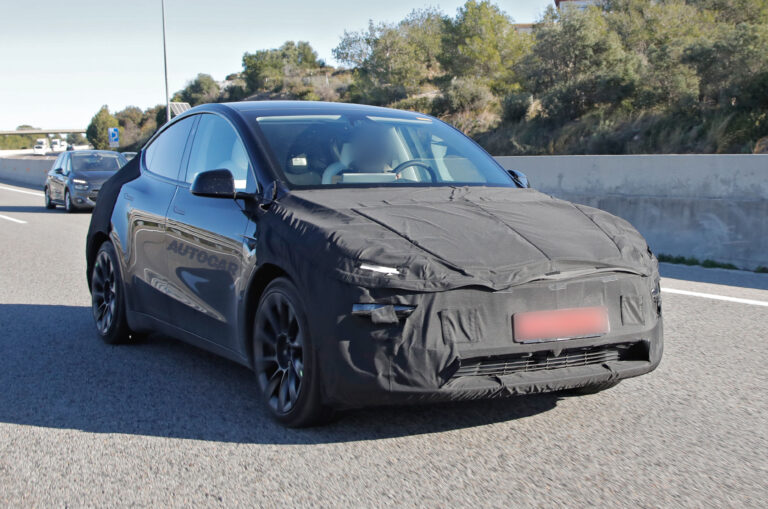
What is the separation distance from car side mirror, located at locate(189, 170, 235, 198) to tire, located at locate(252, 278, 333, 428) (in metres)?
0.65

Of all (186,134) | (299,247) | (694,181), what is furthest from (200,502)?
(694,181)

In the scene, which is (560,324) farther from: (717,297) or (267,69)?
(267,69)

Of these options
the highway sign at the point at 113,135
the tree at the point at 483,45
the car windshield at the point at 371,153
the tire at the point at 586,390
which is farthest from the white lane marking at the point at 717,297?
the tree at the point at 483,45

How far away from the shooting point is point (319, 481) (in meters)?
3.48

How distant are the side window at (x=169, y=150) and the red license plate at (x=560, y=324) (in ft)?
9.15

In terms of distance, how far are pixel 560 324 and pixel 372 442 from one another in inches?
38.8

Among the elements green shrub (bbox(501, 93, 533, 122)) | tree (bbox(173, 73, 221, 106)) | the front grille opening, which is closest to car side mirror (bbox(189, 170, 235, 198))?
the front grille opening

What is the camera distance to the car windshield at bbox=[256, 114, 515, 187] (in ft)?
15.8

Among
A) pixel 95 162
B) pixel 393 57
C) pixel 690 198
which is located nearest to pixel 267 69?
pixel 393 57

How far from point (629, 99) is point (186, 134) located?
29253 mm

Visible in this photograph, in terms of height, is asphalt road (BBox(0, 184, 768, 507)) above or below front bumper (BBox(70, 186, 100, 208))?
above

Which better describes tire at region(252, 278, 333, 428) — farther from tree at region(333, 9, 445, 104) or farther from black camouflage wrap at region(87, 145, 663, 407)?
tree at region(333, 9, 445, 104)

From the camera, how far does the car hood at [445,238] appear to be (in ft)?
12.0

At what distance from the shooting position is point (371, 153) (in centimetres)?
510
